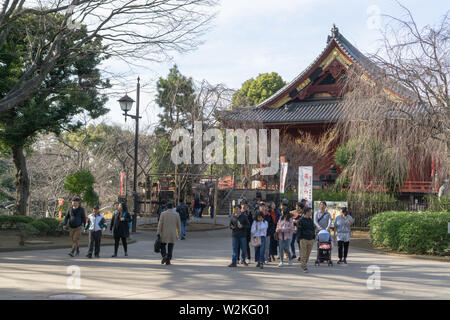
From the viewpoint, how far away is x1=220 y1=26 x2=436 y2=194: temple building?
3116 centimetres

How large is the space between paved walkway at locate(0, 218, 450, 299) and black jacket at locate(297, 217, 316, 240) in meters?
0.83

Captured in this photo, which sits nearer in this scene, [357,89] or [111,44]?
[111,44]

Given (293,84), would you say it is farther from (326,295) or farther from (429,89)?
(326,295)

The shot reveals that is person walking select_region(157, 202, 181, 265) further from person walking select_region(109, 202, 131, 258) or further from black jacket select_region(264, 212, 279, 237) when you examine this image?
black jacket select_region(264, 212, 279, 237)

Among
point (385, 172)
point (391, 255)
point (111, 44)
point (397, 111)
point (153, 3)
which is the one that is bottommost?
point (391, 255)

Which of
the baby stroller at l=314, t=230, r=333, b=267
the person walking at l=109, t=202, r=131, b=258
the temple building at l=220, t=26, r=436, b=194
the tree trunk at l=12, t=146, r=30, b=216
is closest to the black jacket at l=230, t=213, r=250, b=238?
the baby stroller at l=314, t=230, r=333, b=267

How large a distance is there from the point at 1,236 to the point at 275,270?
452 inches

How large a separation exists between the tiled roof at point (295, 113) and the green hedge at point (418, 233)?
14.0 metres

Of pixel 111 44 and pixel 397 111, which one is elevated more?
pixel 111 44

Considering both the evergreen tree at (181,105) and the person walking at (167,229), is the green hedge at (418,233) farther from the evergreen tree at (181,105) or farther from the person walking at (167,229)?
the evergreen tree at (181,105)

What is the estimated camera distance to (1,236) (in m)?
18.2

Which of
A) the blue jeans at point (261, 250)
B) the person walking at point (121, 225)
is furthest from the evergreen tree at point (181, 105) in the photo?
the blue jeans at point (261, 250)

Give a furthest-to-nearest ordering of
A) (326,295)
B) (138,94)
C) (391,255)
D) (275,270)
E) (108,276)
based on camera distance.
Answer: (138,94)
(391,255)
(275,270)
(108,276)
(326,295)

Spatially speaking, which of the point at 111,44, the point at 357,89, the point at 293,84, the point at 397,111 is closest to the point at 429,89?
the point at 397,111
